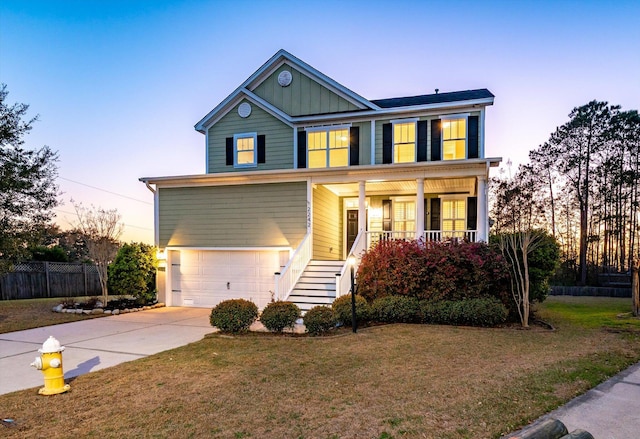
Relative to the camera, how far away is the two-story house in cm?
1183

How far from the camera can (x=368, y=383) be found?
15.3 feet

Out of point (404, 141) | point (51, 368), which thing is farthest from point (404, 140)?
point (51, 368)

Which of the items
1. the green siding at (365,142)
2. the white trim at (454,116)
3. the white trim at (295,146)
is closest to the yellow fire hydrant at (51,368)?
the white trim at (295,146)

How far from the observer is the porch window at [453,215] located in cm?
1332

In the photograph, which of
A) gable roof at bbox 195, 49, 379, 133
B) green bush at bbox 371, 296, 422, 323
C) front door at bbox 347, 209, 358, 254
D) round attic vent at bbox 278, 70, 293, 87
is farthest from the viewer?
front door at bbox 347, 209, 358, 254

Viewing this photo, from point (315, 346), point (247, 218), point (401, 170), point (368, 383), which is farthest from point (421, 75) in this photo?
point (368, 383)

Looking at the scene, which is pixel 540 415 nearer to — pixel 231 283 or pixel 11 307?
pixel 231 283

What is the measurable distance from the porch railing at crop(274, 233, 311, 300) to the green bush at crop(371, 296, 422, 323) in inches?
97.5

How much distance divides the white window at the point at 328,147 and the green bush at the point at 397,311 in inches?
236

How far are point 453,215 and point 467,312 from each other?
5.62m

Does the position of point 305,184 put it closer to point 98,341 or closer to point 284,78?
point 284,78

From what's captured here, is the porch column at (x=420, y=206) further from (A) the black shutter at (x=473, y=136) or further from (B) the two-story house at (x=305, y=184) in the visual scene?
(A) the black shutter at (x=473, y=136)

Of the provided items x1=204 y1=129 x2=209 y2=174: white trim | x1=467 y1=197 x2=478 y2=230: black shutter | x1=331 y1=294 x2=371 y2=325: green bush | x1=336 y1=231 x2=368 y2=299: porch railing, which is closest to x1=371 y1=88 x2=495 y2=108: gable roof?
x1=467 y1=197 x2=478 y2=230: black shutter

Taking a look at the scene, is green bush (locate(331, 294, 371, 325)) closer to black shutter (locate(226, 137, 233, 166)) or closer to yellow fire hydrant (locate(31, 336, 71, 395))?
yellow fire hydrant (locate(31, 336, 71, 395))
